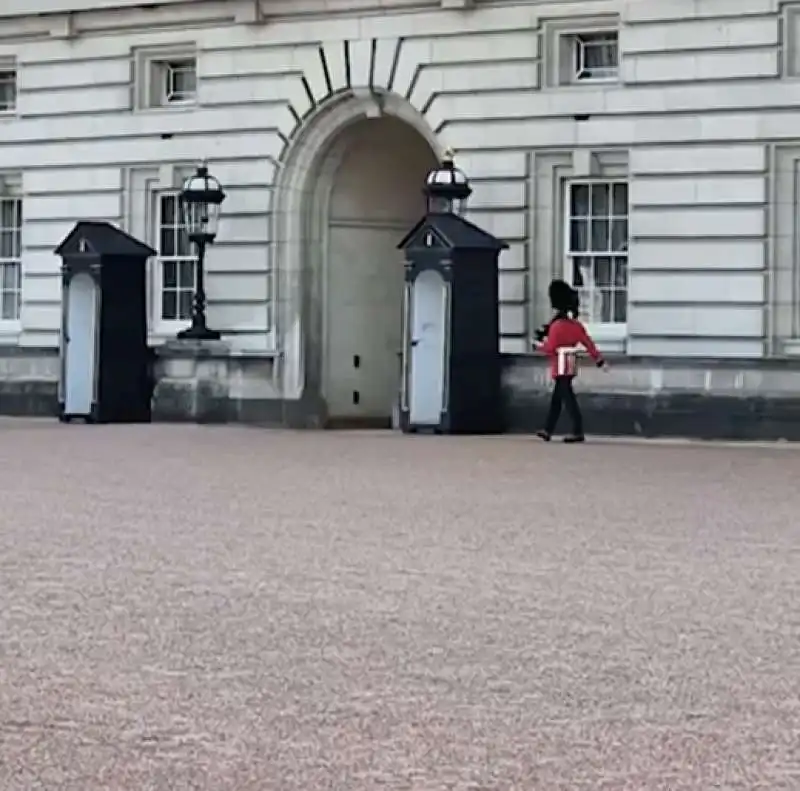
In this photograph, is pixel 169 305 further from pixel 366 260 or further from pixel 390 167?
pixel 390 167

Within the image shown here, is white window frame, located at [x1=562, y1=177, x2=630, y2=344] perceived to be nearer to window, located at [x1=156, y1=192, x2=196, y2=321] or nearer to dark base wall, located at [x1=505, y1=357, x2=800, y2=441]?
dark base wall, located at [x1=505, y1=357, x2=800, y2=441]

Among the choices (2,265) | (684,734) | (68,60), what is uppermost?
(68,60)

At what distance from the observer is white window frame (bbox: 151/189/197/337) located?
2823 centimetres

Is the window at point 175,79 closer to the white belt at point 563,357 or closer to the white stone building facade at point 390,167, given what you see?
the white stone building facade at point 390,167

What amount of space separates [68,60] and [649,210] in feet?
23.6

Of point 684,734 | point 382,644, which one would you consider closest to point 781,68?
point 382,644

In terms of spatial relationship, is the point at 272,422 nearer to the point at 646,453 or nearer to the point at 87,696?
the point at 646,453

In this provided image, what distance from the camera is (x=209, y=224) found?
89.2 feet

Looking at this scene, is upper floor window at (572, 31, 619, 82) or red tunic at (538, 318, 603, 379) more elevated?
upper floor window at (572, 31, 619, 82)

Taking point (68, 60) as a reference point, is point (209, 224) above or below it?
below

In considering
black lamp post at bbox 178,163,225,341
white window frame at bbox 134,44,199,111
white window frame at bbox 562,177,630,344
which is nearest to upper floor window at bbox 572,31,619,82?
white window frame at bbox 562,177,630,344

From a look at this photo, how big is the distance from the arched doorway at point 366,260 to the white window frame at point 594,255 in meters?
2.51

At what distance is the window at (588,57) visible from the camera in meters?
25.6

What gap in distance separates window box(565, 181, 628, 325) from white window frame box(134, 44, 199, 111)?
4775 mm
